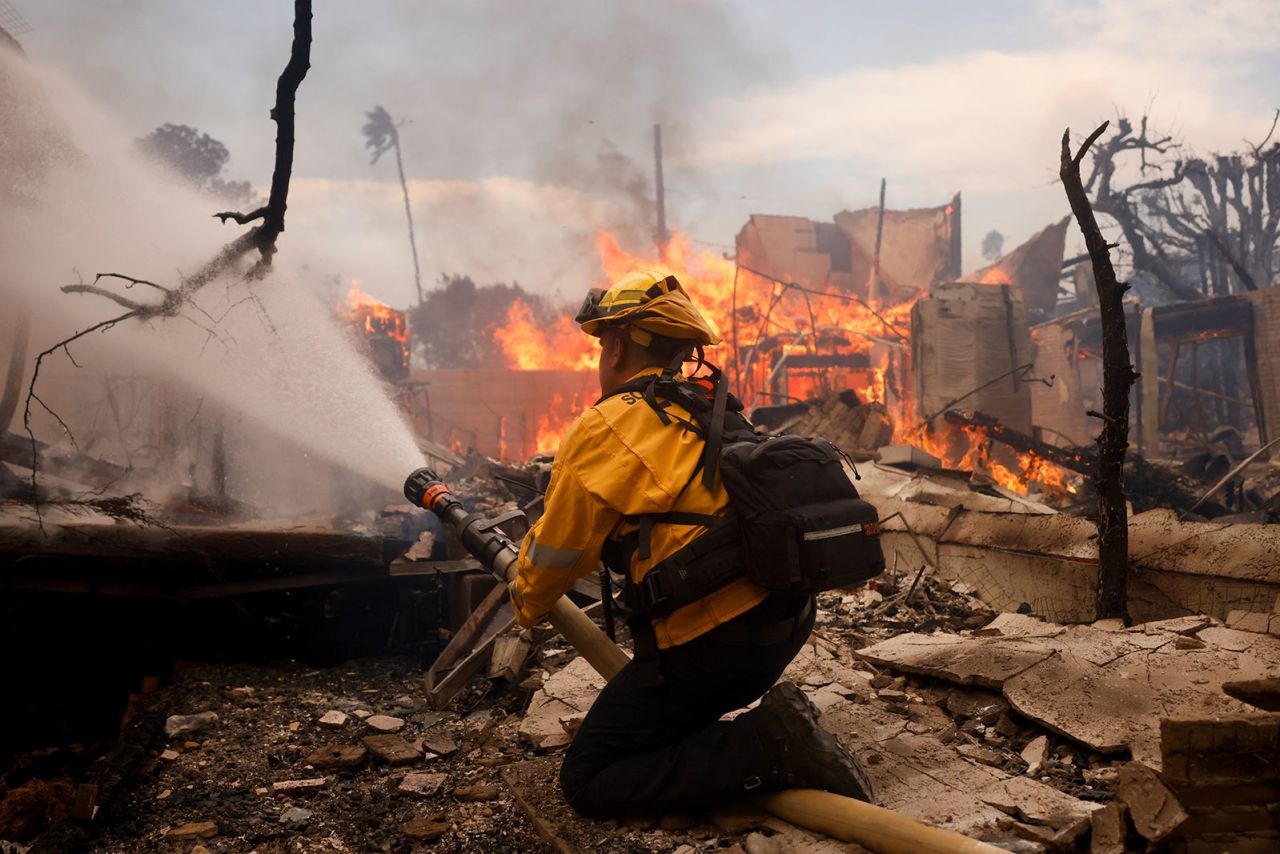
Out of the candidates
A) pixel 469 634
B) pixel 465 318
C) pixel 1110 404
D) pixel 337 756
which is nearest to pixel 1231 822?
pixel 1110 404

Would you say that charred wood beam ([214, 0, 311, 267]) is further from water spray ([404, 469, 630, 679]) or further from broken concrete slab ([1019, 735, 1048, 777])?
broken concrete slab ([1019, 735, 1048, 777])

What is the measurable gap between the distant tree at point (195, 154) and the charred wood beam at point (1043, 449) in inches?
885

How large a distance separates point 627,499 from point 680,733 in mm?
962

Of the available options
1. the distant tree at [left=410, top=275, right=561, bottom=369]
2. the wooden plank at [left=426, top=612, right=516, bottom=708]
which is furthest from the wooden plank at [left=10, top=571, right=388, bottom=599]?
the distant tree at [left=410, top=275, right=561, bottom=369]

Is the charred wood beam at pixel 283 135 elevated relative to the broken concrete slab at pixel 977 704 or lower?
elevated

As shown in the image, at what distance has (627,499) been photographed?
278cm

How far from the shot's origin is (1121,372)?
4.52 meters

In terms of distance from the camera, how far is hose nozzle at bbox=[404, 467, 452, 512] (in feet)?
13.9

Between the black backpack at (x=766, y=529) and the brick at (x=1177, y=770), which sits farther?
the black backpack at (x=766, y=529)

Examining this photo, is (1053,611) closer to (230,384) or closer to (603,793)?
(603,793)

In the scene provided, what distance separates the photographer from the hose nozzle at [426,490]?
425 cm

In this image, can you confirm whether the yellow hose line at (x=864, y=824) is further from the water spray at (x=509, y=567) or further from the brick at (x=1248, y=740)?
the water spray at (x=509, y=567)

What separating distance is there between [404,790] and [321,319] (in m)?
4.87

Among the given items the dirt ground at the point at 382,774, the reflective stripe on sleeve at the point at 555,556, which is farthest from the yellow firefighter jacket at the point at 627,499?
the dirt ground at the point at 382,774
